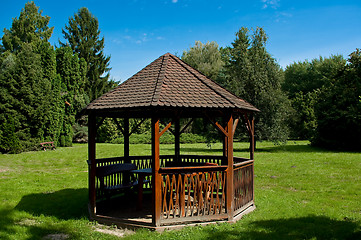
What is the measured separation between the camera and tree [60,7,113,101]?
148ft

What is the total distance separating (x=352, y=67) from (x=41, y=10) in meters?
46.2

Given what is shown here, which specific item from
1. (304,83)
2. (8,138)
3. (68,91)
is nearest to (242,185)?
(8,138)

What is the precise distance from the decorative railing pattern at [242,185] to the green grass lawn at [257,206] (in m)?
0.38

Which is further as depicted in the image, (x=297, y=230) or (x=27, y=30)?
(x=27, y=30)

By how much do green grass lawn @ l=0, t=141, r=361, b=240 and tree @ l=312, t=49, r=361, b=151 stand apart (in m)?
9.40

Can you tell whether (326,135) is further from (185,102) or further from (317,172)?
(185,102)

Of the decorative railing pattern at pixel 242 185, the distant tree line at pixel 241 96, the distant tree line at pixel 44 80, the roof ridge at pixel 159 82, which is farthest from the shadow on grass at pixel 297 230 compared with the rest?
the distant tree line at pixel 241 96

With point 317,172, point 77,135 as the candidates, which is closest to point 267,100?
point 317,172

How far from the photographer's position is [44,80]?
2725cm

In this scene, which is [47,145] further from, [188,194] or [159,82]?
[188,194]

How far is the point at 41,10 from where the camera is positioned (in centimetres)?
4966

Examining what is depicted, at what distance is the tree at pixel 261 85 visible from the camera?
79.8 feet

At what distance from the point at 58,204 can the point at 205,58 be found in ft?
132

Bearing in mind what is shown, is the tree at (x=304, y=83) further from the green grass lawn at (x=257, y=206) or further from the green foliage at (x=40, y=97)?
the green foliage at (x=40, y=97)
